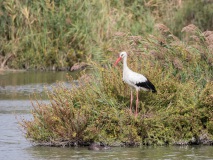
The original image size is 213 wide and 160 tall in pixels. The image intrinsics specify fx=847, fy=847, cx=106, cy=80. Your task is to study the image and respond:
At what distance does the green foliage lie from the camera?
1623 centimetres

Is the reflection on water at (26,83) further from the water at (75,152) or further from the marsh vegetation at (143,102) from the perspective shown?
the marsh vegetation at (143,102)

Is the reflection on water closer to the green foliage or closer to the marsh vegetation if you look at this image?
the marsh vegetation

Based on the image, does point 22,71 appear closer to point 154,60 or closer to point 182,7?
point 182,7

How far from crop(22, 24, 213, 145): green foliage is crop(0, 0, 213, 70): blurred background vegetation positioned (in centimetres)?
1560

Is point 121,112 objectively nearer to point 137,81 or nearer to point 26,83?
point 137,81

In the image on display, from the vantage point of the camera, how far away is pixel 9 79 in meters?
30.7

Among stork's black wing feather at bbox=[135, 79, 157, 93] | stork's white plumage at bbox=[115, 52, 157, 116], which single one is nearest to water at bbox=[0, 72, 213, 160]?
stork's white plumage at bbox=[115, 52, 157, 116]

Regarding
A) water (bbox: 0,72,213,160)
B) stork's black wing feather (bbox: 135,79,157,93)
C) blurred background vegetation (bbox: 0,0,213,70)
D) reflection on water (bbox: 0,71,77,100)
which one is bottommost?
water (bbox: 0,72,213,160)

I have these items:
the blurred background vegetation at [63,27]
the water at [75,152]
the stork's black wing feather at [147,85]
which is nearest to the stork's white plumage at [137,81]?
the stork's black wing feather at [147,85]

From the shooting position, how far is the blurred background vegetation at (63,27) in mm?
32906

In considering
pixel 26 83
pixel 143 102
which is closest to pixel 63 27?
pixel 26 83

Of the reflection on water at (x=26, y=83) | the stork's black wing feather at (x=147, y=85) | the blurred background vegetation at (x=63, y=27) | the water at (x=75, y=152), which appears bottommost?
the water at (x=75, y=152)

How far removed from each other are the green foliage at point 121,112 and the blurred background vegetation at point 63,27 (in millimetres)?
15603

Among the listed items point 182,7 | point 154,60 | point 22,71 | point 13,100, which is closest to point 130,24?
point 182,7
